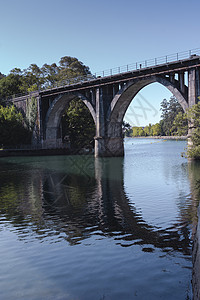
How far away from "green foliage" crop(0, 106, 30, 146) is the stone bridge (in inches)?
103

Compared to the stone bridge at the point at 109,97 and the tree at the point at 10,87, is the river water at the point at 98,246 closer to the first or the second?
the stone bridge at the point at 109,97

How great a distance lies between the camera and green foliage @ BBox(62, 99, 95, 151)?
67.4 m

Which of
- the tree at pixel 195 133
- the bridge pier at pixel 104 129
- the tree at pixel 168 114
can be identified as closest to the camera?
the tree at pixel 195 133

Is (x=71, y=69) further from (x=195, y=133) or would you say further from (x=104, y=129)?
(x=195, y=133)

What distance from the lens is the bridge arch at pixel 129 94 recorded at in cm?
3999

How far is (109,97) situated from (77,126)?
1965 cm

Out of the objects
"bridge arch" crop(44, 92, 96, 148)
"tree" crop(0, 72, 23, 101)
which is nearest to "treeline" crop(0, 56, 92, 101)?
"tree" crop(0, 72, 23, 101)

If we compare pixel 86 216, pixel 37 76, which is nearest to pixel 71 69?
pixel 37 76

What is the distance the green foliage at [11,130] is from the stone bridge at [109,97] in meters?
2.62

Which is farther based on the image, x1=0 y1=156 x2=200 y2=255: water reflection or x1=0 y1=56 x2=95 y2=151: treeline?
x1=0 y1=56 x2=95 y2=151: treeline

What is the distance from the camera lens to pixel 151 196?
16.7 metres

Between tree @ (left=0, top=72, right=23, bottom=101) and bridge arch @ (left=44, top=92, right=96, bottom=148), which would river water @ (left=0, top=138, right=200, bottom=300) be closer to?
bridge arch @ (left=44, top=92, right=96, bottom=148)

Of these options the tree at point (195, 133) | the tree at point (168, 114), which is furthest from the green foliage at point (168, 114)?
the tree at point (195, 133)

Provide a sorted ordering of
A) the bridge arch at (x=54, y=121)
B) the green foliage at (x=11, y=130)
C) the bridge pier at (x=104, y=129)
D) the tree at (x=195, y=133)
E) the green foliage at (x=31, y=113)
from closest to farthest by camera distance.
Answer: the tree at (x=195, y=133) < the bridge pier at (x=104, y=129) < the green foliage at (x=11, y=130) < the bridge arch at (x=54, y=121) < the green foliage at (x=31, y=113)
